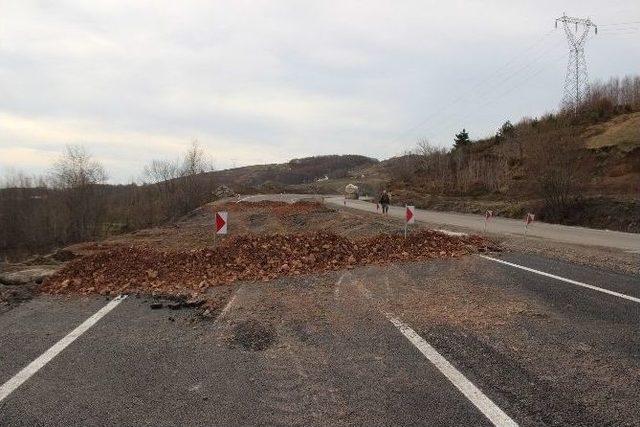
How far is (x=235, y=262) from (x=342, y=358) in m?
5.97

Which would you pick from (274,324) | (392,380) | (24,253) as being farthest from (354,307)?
(24,253)

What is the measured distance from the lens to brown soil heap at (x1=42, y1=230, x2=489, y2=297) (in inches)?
382

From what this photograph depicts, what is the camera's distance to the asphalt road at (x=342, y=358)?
4.43 meters

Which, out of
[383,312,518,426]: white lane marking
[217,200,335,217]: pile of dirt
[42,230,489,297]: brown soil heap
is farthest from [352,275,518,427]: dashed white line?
[217,200,335,217]: pile of dirt

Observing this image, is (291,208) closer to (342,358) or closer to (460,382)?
(342,358)

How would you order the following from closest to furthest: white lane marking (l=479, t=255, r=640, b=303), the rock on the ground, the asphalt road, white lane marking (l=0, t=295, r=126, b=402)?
the asphalt road < white lane marking (l=0, t=295, r=126, b=402) < white lane marking (l=479, t=255, r=640, b=303) < the rock on the ground

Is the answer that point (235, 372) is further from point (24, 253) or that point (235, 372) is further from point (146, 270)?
point (24, 253)

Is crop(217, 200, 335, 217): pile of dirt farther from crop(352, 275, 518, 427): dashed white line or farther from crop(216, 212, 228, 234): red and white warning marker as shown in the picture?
crop(352, 275, 518, 427): dashed white line

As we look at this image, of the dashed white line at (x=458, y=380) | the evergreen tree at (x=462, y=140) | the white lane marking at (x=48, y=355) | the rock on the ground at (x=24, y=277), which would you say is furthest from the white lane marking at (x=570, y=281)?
the evergreen tree at (x=462, y=140)

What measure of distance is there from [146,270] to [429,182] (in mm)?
61762

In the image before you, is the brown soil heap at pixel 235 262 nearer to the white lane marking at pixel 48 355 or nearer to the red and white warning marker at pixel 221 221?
the white lane marking at pixel 48 355

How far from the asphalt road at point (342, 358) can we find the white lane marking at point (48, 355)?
0.07 m

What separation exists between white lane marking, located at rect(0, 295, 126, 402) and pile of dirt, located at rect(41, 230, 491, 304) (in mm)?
1294

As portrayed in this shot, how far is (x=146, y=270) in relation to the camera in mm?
10648
